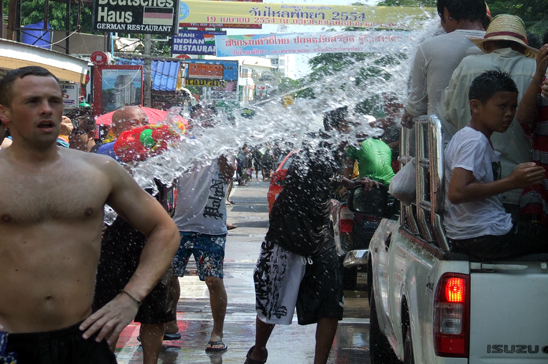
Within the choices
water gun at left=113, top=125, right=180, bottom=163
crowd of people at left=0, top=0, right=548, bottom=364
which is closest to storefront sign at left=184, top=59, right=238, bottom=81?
crowd of people at left=0, top=0, right=548, bottom=364

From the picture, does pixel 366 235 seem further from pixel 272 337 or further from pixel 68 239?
pixel 68 239

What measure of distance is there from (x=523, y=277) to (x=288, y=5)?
87.6 ft

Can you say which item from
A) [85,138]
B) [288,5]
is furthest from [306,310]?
[288,5]

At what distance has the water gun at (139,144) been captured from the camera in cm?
533

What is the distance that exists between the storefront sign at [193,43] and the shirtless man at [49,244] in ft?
86.9

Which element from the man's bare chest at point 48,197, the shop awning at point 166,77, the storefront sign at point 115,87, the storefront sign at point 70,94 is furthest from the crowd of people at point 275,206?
the shop awning at point 166,77

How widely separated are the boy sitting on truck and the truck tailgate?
0.17 metres

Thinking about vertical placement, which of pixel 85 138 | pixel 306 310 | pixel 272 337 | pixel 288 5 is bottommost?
pixel 272 337

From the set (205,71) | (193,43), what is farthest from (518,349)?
(205,71)

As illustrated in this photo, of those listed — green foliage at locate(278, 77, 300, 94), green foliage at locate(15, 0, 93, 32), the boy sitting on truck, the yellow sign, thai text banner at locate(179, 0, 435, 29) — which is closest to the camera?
the boy sitting on truck

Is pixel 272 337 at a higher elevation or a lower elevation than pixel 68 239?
lower

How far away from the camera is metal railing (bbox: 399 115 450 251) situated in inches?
136

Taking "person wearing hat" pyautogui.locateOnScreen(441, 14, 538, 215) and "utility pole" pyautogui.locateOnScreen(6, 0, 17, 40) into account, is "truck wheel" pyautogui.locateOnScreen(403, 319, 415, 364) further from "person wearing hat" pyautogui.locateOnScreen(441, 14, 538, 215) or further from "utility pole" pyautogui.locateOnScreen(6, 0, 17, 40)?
"utility pole" pyautogui.locateOnScreen(6, 0, 17, 40)

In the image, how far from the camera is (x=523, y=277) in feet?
10.2
